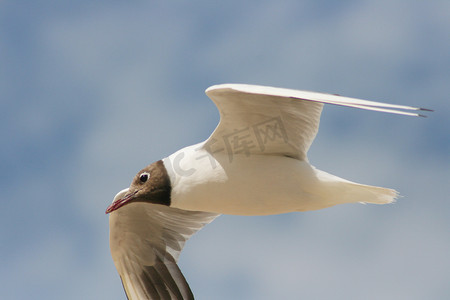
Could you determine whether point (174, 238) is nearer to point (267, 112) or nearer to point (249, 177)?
point (249, 177)

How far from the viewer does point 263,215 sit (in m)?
6.34

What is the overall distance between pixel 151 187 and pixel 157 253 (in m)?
1.40

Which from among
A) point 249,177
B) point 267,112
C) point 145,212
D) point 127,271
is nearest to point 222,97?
point 267,112

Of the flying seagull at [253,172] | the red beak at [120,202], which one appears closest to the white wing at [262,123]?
the flying seagull at [253,172]

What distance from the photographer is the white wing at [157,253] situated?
730 centimetres

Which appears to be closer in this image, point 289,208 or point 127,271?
point 289,208

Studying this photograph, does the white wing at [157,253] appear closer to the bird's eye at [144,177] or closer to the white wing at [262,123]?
the bird's eye at [144,177]

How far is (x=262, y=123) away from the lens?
5855 mm

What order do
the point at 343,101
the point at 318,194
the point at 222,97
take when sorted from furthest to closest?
1. the point at 318,194
2. the point at 222,97
3. the point at 343,101

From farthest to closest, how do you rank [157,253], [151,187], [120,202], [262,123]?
[157,253] → [120,202] → [151,187] → [262,123]

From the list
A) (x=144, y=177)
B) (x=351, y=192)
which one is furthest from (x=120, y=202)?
(x=351, y=192)

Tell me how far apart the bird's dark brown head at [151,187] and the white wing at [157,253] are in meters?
0.99

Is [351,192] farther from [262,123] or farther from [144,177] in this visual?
[144,177]

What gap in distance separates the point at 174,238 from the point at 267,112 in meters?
2.26
